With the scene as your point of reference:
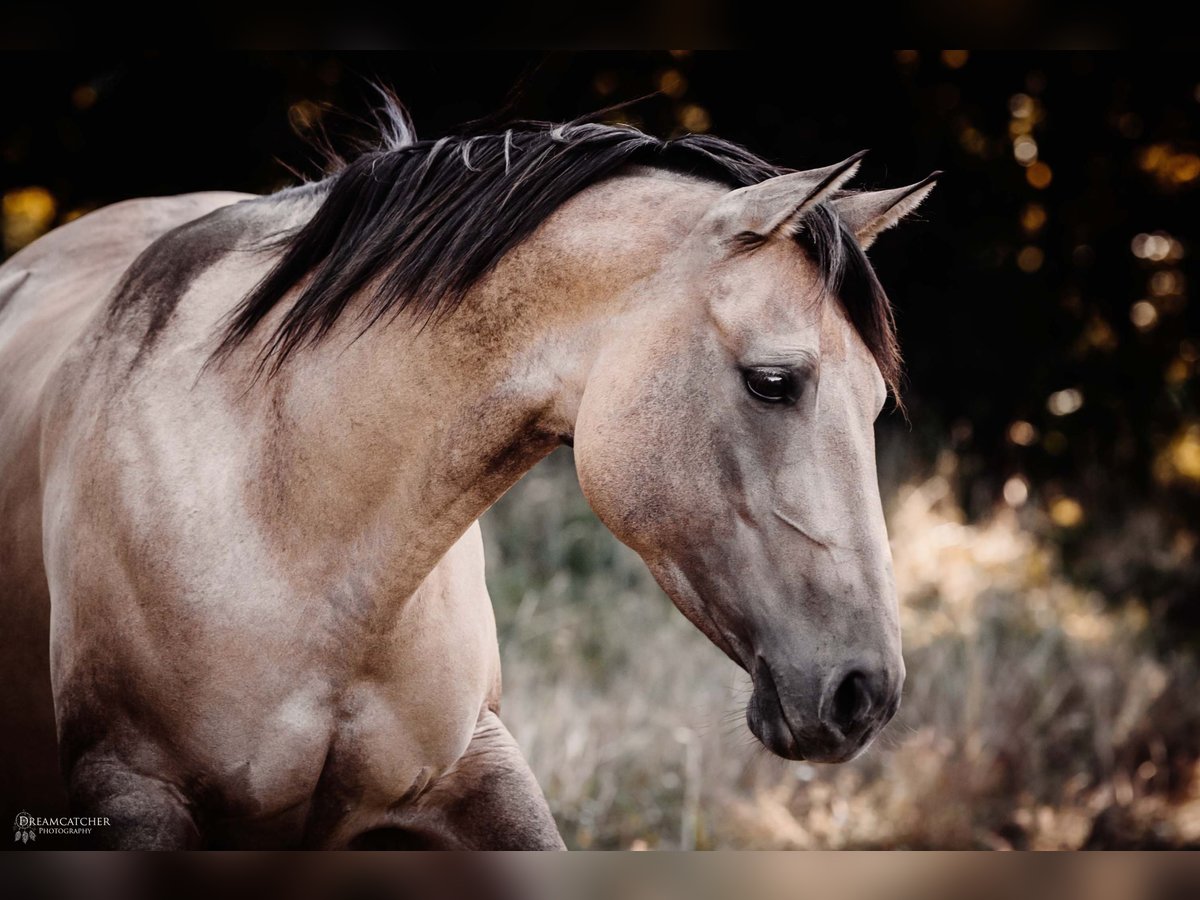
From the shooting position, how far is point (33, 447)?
6.56 feet

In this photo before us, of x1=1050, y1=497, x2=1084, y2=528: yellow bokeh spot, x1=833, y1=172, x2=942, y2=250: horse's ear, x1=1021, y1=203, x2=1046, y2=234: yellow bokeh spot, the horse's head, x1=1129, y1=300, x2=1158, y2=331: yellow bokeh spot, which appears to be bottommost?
x1=1050, y1=497, x2=1084, y2=528: yellow bokeh spot

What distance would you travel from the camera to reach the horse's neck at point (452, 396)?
1.47m

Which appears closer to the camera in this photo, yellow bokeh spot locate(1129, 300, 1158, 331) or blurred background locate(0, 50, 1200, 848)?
blurred background locate(0, 50, 1200, 848)

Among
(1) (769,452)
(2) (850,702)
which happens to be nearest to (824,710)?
(2) (850,702)

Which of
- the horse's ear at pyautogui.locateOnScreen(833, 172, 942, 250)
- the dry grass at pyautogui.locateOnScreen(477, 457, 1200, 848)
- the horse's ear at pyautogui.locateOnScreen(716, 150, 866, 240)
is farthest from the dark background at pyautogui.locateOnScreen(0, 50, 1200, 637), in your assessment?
the horse's ear at pyautogui.locateOnScreen(716, 150, 866, 240)

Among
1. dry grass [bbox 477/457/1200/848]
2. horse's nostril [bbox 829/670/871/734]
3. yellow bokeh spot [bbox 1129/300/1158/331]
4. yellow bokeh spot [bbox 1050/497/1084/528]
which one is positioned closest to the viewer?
Answer: horse's nostril [bbox 829/670/871/734]

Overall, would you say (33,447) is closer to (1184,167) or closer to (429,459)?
(429,459)

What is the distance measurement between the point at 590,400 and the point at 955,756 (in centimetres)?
263

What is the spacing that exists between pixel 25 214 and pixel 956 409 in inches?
147

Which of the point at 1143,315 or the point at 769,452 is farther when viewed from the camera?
the point at 1143,315

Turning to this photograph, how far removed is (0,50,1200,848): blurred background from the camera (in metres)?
3.45

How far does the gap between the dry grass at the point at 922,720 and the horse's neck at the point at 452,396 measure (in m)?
1.60

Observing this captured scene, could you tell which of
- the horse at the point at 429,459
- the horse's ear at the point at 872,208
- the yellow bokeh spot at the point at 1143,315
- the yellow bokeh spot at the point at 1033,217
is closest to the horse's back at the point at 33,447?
the horse at the point at 429,459

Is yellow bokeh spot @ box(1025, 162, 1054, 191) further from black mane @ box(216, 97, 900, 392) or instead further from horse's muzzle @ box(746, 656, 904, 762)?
horse's muzzle @ box(746, 656, 904, 762)
